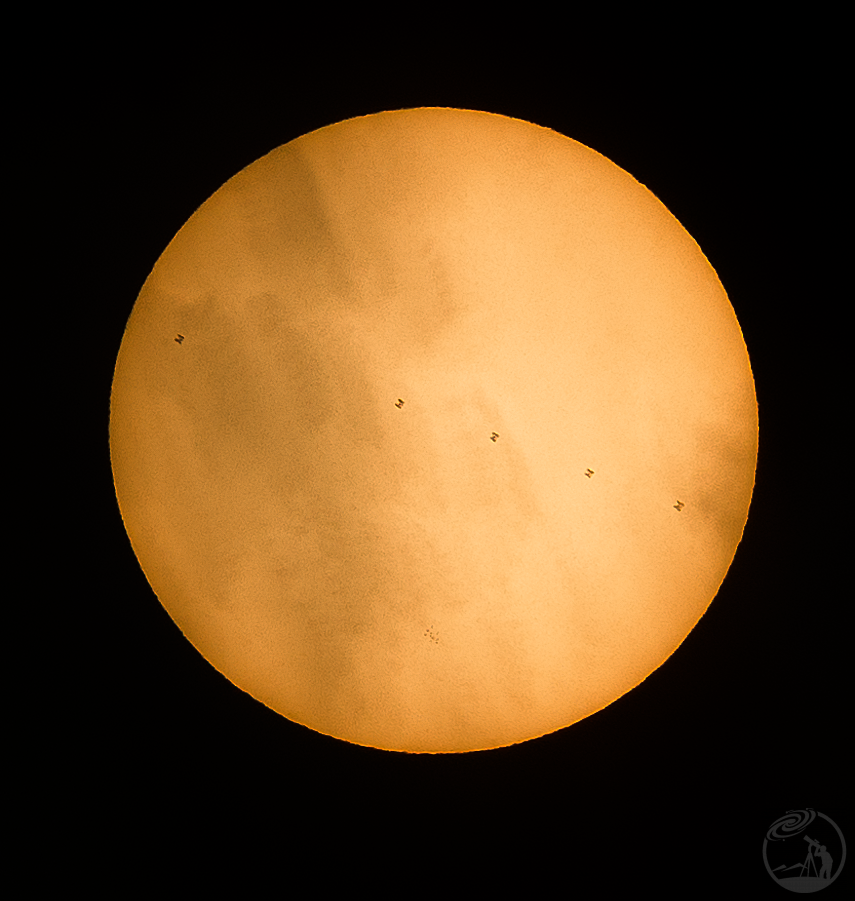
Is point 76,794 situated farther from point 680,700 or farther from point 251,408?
point 680,700

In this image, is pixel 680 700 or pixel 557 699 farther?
pixel 680 700

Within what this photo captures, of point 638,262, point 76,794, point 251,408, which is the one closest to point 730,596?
point 638,262

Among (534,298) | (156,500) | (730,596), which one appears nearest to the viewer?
(534,298)

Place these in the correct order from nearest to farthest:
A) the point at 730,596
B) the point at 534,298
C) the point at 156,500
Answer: the point at 534,298, the point at 156,500, the point at 730,596

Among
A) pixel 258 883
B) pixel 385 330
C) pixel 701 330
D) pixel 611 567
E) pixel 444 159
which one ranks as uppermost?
pixel 444 159
